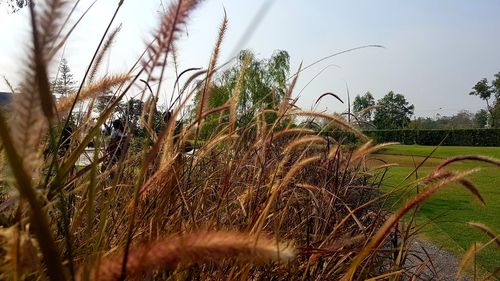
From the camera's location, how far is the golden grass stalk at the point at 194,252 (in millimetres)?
553

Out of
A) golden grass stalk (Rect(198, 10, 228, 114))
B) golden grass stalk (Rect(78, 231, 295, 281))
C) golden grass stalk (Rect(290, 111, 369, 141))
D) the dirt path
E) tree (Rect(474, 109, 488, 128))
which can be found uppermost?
tree (Rect(474, 109, 488, 128))

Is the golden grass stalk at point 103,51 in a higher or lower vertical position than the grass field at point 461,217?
higher

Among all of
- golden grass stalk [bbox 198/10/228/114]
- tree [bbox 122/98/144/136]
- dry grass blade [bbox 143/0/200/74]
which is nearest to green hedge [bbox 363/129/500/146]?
tree [bbox 122/98/144/136]

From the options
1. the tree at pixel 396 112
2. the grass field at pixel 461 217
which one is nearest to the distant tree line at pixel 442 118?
the tree at pixel 396 112

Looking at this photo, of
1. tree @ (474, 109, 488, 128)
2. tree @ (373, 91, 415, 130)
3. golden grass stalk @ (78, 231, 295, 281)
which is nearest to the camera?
golden grass stalk @ (78, 231, 295, 281)

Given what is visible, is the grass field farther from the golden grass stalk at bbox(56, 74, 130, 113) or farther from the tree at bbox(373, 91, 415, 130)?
the tree at bbox(373, 91, 415, 130)

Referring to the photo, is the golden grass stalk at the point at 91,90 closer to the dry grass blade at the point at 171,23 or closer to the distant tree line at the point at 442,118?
the dry grass blade at the point at 171,23

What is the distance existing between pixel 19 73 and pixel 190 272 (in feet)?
3.09

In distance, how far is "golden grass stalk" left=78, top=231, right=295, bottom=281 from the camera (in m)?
0.55

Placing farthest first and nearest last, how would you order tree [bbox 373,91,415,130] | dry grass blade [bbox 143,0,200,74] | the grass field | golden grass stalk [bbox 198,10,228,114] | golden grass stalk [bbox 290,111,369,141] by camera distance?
1. tree [bbox 373,91,415,130]
2. the grass field
3. golden grass stalk [bbox 290,111,369,141]
4. golden grass stalk [bbox 198,10,228,114]
5. dry grass blade [bbox 143,0,200,74]

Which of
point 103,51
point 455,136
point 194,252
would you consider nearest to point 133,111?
point 103,51

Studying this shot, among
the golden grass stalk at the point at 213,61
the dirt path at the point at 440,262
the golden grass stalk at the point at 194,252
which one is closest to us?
the golden grass stalk at the point at 194,252

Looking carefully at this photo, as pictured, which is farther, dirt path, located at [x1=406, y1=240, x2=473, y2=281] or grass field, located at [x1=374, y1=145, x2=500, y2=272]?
grass field, located at [x1=374, y1=145, x2=500, y2=272]

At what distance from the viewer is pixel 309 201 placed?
8.53 feet
